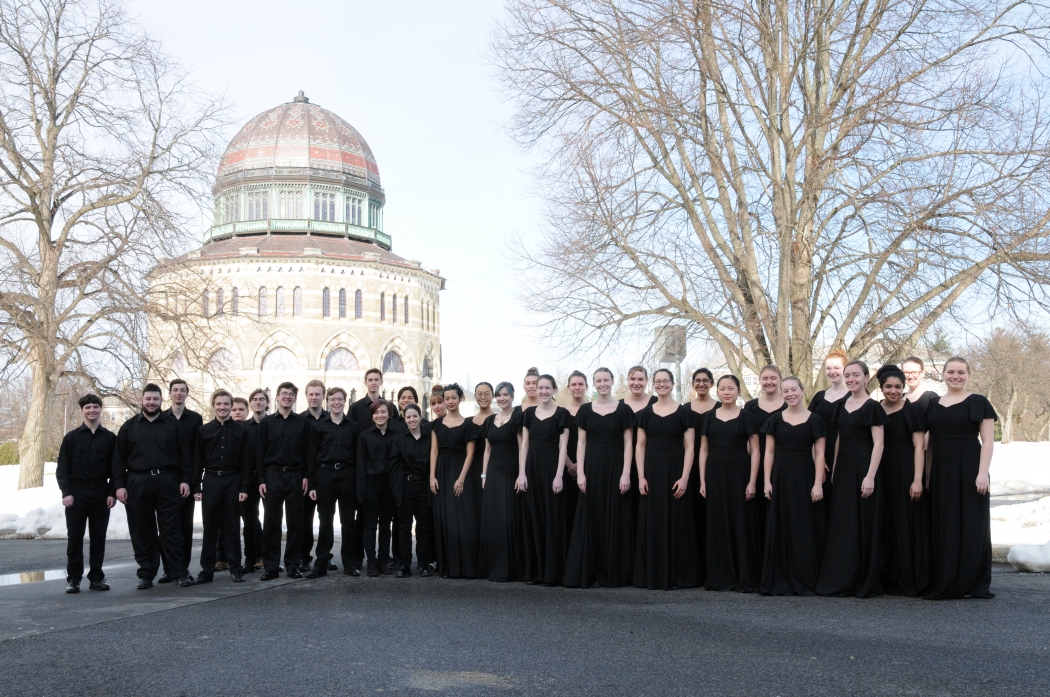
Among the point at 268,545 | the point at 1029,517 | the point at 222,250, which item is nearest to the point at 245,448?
the point at 268,545

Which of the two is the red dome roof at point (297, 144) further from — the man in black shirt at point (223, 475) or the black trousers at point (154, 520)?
the black trousers at point (154, 520)

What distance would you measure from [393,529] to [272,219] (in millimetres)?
59343

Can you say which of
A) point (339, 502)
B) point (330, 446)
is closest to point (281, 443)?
point (330, 446)

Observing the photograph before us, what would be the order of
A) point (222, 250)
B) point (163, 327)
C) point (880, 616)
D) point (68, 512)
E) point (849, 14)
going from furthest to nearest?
1. point (222, 250)
2. point (163, 327)
3. point (849, 14)
4. point (68, 512)
5. point (880, 616)

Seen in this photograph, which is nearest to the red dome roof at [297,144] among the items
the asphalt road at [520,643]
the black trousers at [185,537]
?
the black trousers at [185,537]

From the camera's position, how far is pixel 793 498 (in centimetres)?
924

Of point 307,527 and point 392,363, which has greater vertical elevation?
point 392,363

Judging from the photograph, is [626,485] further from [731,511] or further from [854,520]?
[854,520]

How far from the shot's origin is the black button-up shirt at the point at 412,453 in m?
11.0

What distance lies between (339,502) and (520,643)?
439 centimetres

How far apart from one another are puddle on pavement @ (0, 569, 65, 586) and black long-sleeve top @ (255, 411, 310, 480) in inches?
108

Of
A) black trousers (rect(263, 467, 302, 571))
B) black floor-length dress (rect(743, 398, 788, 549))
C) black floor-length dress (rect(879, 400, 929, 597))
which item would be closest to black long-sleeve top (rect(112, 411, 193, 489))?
black trousers (rect(263, 467, 302, 571))

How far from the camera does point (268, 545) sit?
10.7 meters

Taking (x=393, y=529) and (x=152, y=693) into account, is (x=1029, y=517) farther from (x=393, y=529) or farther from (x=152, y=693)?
(x=152, y=693)
